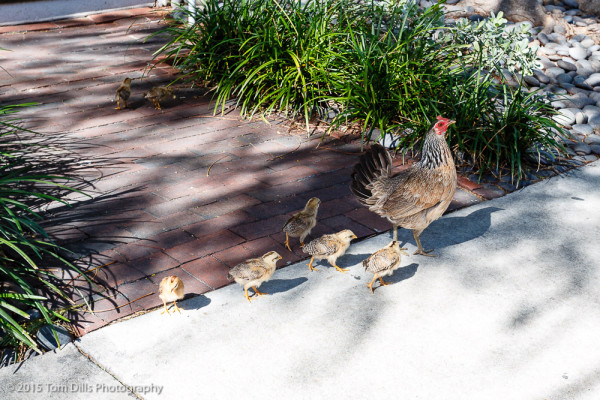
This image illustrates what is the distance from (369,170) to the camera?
5152 mm

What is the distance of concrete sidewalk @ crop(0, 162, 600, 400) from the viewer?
3.79 metres

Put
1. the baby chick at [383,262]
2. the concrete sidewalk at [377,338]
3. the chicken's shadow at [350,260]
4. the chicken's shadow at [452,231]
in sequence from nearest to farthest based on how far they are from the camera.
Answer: the concrete sidewalk at [377,338] → the baby chick at [383,262] → the chicken's shadow at [350,260] → the chicken's shadow at [452,231]

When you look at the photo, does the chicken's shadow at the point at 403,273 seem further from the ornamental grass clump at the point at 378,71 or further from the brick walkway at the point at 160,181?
the ornamental grass clump at the point at 378,71

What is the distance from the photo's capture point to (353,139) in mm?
7199

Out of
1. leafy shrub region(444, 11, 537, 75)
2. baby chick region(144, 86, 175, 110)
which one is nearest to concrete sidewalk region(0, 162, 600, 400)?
leafy shrub region(444, 11, 537, 75)

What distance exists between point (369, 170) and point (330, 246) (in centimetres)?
76

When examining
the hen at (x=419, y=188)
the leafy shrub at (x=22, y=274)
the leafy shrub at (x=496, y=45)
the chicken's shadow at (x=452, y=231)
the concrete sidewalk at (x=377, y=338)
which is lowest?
the concrete sidewalk at (x=377, y=338)

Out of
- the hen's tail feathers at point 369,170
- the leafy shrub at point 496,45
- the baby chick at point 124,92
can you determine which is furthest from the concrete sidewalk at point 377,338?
the baby chick at point 124,92

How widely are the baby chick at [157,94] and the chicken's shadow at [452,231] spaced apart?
3.54 m

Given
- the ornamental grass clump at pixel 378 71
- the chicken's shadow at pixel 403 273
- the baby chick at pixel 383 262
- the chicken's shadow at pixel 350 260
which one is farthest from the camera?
the ornamental grass clump at pixel 378 71

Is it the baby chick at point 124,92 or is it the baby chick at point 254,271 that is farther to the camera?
the baby chick at point 124,92

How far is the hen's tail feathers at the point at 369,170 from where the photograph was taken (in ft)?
16.9

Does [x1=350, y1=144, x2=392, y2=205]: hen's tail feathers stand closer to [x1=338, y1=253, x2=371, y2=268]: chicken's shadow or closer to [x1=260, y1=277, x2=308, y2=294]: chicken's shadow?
[x1=338, y1=253, x2=371, y2=268]: chicken's shadow

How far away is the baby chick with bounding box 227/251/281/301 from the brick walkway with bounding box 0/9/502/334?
0.93 ft
